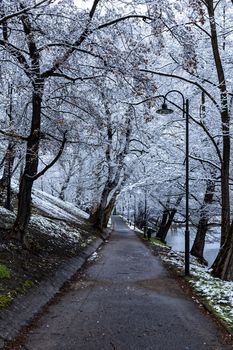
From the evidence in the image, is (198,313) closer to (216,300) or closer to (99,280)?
(216,300)

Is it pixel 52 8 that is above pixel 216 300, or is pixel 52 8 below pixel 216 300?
above

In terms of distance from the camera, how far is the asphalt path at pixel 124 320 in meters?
6.55

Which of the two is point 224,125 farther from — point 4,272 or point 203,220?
point 203,220

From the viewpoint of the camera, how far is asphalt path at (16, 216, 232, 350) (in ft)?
21.5

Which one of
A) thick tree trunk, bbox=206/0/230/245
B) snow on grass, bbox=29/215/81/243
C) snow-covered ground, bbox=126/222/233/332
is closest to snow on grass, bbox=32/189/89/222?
snow on grass, bbox=29/215/81/243

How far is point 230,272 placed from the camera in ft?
45.9

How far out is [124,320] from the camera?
777 centimetres

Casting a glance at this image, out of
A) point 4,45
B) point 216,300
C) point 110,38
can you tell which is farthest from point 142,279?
point 4,45

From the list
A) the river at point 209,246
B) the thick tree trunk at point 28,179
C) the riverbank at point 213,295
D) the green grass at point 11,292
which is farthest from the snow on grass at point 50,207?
the green grass at point 11,292

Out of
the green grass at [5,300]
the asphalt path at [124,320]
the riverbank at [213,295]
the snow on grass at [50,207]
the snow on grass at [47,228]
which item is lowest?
the asphalt path at [124,320]

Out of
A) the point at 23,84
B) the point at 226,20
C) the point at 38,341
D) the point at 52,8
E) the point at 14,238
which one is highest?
the point at 226,20

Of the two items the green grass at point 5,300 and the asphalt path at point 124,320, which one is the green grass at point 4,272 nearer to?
the green grass at point 5,300

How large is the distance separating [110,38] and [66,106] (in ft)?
12.5

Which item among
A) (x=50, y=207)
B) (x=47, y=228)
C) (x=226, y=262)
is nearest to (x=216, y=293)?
(x=226, y=262)
